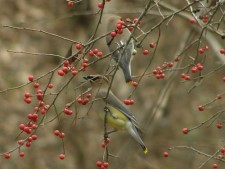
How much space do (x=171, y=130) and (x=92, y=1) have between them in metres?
2.79

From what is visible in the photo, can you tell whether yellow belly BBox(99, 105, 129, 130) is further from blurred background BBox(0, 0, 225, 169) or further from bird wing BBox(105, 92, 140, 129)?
blurred background BBox(0, 0, 225, 169)

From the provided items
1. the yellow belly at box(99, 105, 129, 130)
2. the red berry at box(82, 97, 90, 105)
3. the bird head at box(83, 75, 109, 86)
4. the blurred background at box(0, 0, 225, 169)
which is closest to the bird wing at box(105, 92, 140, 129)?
the yellow belly at box(99, 105, 129, 130)

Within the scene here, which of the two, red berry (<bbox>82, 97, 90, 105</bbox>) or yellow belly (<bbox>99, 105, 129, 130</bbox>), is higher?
yellow belly (<bbox>99, 105, 129, 130</bbox>)

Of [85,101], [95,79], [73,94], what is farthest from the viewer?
[73,94]

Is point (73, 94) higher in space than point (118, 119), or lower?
higher

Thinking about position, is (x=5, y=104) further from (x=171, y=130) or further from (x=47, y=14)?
(x=171, y=130)

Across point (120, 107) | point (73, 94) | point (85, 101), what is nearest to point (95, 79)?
point (85, 101)

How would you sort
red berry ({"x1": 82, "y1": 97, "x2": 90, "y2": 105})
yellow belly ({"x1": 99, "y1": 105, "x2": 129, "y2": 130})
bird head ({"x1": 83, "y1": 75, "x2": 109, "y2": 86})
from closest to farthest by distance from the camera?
bird head ({"x1": 83, "y1": 75, "x2": 109, "y2": 86})
red berry ({"x1": 82, "y1": 97, "x2": 90, "y2": 105})
yellow belly ({"x1": 99, "y1": 105, "x2": 129, "y2": 130})

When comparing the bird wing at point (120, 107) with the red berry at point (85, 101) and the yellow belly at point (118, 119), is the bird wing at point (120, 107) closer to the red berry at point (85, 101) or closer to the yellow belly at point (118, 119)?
the yellow belly at point (118, 119)

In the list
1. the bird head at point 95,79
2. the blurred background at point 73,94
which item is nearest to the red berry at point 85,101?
the bird head at point 95,79

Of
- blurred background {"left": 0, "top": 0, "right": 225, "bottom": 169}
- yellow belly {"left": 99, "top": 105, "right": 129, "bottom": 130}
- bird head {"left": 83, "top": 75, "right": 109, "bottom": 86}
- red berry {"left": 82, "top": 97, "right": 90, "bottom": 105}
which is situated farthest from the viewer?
blurred background {"left": 0, "top": 0, "right": 225, "bottom": 169}

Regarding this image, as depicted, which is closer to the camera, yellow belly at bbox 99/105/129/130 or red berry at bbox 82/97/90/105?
red berry at bbox 82/97/90/105

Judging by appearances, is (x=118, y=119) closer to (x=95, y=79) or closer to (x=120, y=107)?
(x=120, y=107)

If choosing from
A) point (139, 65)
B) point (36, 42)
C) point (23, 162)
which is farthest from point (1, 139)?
point (139, 65)
